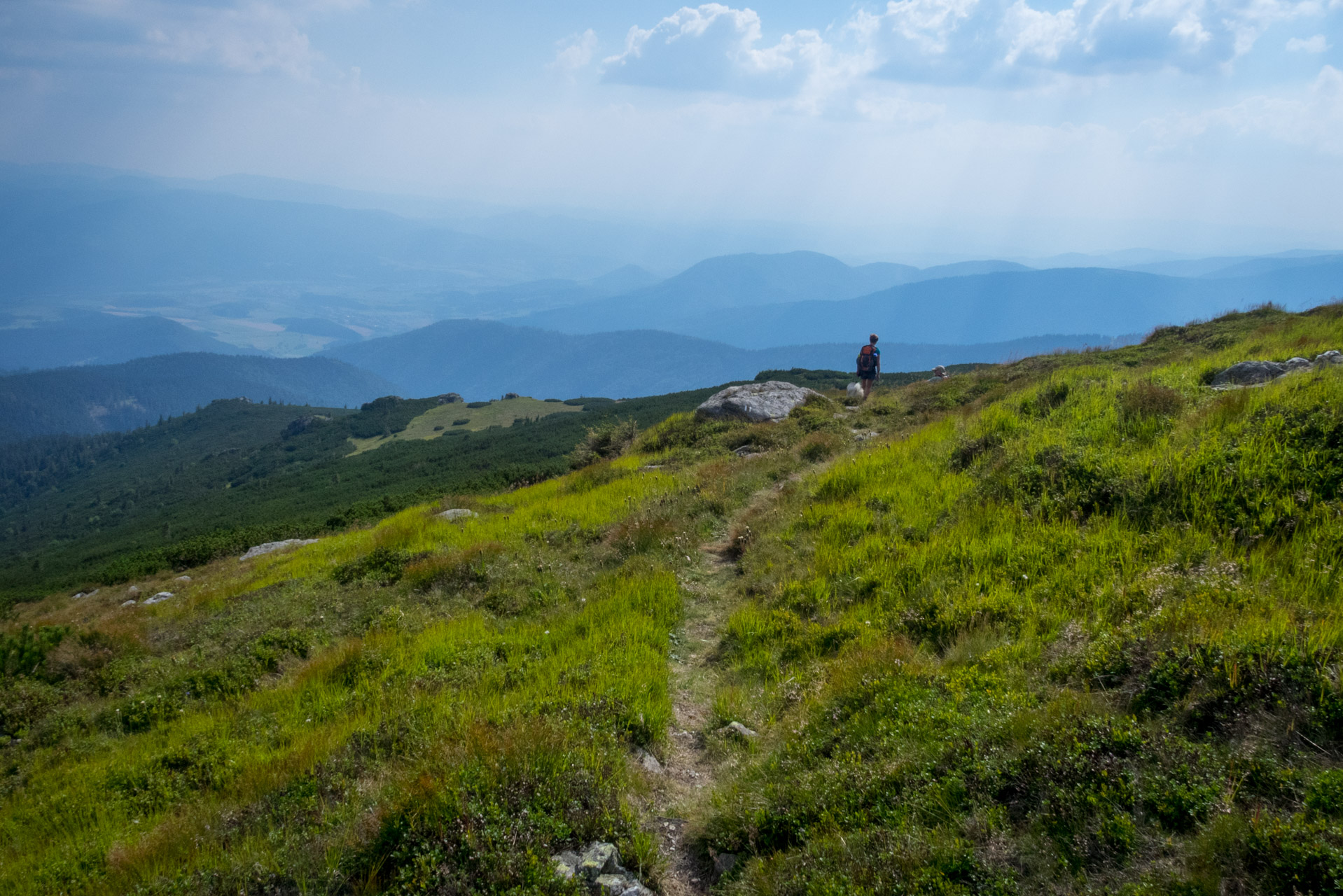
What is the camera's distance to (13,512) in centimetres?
15225

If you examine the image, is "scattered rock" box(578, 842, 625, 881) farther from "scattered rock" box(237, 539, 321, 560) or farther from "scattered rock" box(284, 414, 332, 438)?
"scattered rock" box(284, 414, 332, 438)

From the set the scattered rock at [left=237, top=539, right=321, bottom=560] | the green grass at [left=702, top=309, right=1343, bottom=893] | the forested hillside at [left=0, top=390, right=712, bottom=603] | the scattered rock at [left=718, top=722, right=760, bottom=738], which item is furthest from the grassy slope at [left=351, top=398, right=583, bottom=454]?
the scattered rock at [left=718, top=722, right=760, bottom=738]

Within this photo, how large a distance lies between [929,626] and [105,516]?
15900cm

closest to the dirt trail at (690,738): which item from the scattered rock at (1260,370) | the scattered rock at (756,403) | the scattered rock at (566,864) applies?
the scattered rock at (566,864)

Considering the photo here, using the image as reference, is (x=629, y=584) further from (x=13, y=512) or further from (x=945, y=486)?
(x=13, y=512)

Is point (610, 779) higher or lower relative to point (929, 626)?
lower

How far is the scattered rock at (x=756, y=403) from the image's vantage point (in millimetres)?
21859

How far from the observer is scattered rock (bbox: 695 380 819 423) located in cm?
2186

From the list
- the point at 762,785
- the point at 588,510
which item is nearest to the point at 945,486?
the point at 762,785

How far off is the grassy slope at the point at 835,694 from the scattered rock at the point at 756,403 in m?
11.0

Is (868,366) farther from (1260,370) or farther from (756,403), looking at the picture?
(1260,370)

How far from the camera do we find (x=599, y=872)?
3.78 m

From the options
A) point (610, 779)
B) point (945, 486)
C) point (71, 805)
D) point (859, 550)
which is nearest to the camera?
point (610, 779)

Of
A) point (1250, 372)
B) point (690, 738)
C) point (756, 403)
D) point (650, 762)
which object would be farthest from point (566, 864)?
point (756, 403)
